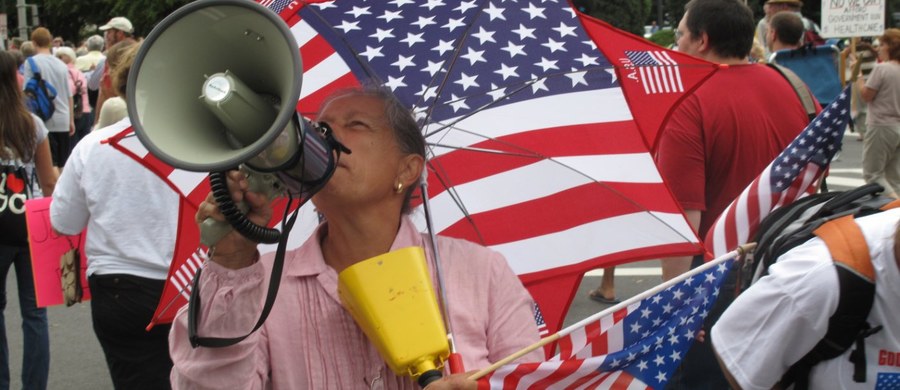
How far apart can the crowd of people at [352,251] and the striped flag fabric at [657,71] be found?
0.66 m

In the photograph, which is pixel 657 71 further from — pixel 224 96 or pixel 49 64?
pixel 49 64

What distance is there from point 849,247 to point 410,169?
100 cm

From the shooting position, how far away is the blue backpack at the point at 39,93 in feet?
37.2

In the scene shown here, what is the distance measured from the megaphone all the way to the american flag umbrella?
56 cm

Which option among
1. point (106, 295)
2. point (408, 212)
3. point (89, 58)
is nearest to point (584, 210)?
point (408, 212)

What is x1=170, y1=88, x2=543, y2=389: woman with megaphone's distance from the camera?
7.05 ft

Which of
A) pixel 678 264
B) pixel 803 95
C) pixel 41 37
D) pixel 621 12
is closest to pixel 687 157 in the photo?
pixel 678 264

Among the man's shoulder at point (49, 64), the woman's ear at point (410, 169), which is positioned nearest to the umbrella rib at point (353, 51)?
the woman's ear at point (410, 169)

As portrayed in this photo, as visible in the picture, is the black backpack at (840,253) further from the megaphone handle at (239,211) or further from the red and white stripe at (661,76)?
the megaphone handle at (239,211)

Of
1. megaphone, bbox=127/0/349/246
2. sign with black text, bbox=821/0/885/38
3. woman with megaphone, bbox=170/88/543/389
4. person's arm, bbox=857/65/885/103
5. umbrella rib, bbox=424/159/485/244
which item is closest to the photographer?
megaphone, bbox=127/0/349/246

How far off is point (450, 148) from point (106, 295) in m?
1.82

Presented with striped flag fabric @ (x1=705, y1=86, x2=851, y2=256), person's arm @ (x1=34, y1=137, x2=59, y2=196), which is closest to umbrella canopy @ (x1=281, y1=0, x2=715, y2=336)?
striped flag fabric @ (x1=705, y1=86, x2=851, y2=256)

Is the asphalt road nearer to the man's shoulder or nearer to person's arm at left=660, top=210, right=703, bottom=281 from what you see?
person's arm at left=660, top=210, right=703, bottom=281

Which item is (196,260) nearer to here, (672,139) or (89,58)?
(672,139)
